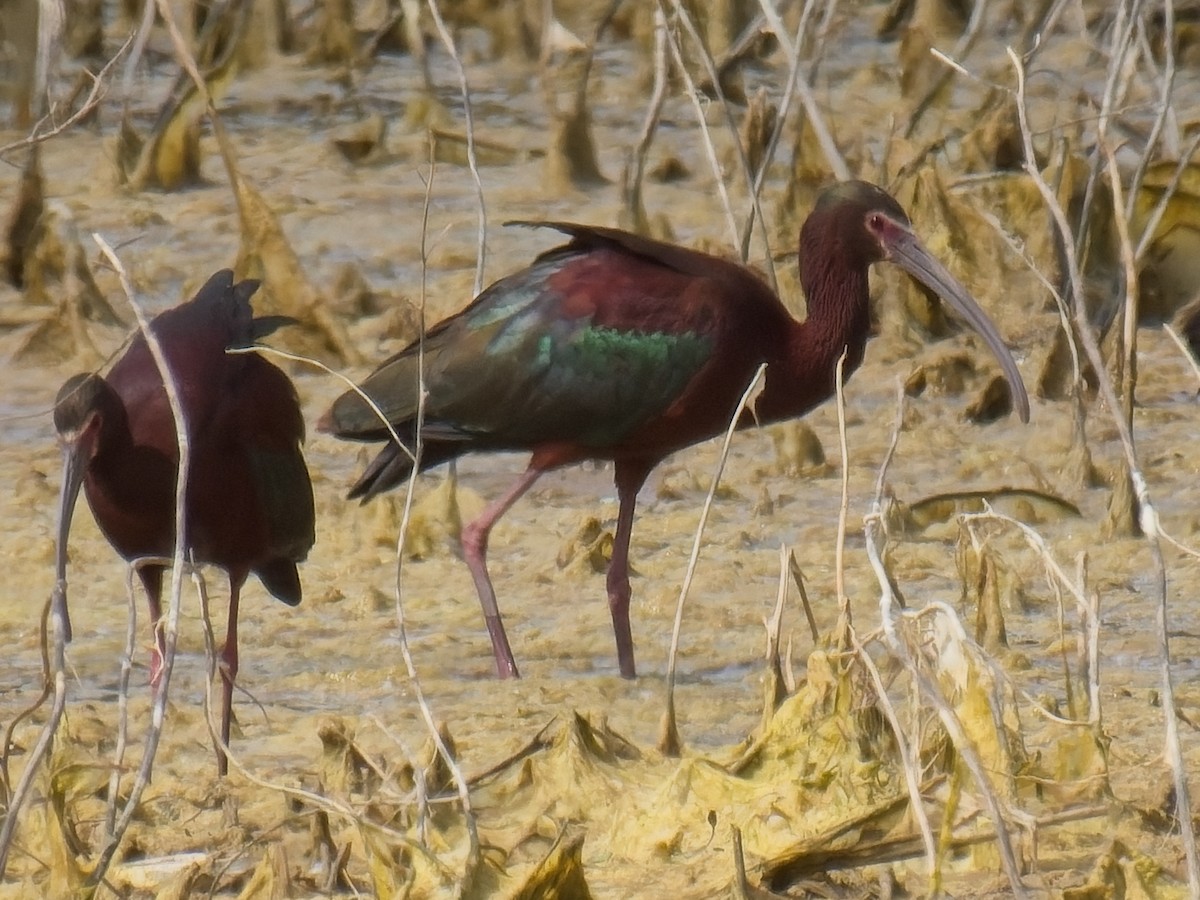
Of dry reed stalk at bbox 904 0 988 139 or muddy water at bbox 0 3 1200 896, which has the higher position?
dry reed stalk at bbox 904 0 988 139

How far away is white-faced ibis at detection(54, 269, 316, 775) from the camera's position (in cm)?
484

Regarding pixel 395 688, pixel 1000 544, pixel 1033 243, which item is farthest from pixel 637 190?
pixel 395 688

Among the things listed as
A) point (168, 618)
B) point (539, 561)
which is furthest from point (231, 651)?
point (168, 618)

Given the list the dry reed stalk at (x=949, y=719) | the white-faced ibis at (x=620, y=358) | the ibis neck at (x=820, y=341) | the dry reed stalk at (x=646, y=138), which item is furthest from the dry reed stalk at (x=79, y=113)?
the dry reed stalk at (x=646, y=138)

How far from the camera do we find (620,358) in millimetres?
5656

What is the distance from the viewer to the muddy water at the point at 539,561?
4977 millimetres

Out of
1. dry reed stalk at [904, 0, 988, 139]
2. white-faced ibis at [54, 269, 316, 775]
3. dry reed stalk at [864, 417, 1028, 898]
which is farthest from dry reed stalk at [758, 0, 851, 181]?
dry reed stalk at [864, 417, 1028, 898]

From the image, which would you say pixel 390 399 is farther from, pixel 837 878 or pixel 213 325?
pixel 837 878

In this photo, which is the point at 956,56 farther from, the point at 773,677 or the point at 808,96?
the point at 773,677

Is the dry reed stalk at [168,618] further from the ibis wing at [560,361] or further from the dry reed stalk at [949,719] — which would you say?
the ibis wing at [560,361]

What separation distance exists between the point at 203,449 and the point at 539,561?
151 cm

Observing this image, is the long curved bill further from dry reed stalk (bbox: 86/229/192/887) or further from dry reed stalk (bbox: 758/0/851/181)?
dry reed stalk (bbox: 86/229/192/887)

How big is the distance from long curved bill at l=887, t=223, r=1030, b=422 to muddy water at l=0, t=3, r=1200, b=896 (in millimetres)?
386

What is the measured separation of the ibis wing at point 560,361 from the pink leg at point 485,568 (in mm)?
127
